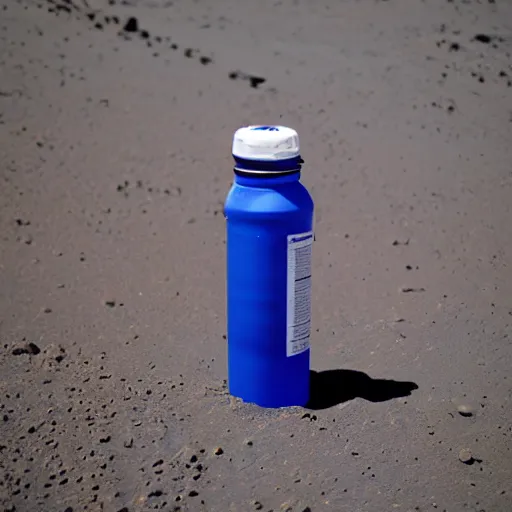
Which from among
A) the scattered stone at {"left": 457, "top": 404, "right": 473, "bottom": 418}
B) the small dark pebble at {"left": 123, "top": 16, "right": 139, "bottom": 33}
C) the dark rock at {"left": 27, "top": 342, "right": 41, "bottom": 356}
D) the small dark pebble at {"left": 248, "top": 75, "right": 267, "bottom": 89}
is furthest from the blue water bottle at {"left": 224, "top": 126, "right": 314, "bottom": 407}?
the small dark pebble at {"left": 123, "top": 16, "right": 139, "bottom": 33}

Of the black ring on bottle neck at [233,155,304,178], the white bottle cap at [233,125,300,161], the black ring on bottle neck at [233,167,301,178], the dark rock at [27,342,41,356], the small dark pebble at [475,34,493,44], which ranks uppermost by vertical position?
the small dark pebble at [475,34,493,44]

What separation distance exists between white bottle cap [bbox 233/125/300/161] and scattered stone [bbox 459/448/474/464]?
3.17 ft

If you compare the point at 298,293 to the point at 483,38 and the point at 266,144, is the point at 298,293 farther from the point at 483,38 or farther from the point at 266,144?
the point at 483,38

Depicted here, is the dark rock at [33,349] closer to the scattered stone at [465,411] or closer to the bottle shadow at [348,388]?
the bottle shadow at [348,388]

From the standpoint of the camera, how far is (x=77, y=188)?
4129mm

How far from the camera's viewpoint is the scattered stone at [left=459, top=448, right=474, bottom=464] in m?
2.10

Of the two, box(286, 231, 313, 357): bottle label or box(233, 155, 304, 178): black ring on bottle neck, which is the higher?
box(233, 155, 304, 178): black ring on bottle neck

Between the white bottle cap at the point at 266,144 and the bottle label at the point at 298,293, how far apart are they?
0.78 ft

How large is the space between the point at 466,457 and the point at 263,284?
29.6 inches

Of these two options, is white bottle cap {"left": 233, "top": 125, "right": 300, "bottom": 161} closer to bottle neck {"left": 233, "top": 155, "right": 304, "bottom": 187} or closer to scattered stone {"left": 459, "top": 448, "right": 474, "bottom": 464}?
bottle neck {"left": 233, "top": 155, "right": 304, "bottom": 187}

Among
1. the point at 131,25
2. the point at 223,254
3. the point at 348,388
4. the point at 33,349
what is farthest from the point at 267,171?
the point at 131,25

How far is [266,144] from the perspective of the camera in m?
2.02

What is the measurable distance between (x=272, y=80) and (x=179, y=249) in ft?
7.50

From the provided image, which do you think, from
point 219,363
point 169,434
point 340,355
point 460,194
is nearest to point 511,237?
point 460,194
